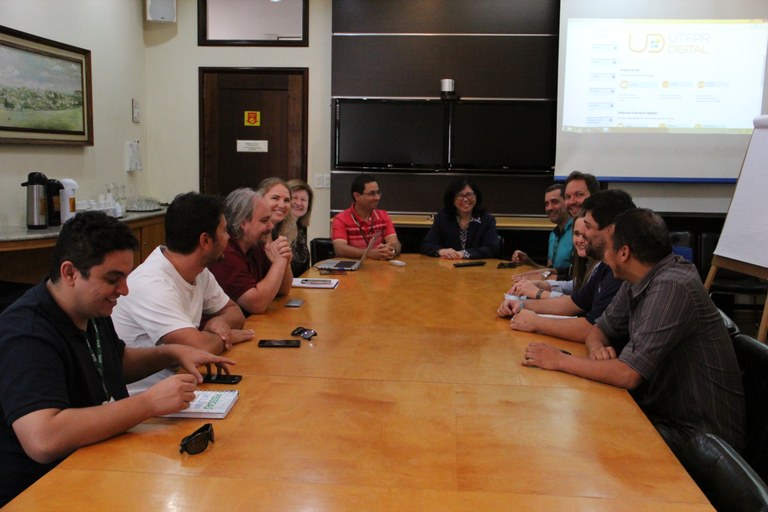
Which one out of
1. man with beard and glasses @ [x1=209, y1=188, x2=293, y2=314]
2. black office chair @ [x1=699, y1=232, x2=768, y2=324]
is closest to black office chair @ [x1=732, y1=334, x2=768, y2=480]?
man with beard and glasses @ [x1=209, y1=188, x2=293, y2=314]

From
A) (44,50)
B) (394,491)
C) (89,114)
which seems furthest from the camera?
(89,114)

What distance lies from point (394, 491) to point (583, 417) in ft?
2.11

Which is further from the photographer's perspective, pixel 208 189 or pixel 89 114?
pixel 208 189

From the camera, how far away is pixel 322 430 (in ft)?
5.36

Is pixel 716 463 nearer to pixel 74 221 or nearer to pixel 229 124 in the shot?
pixel 74 221

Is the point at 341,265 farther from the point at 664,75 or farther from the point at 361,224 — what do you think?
the point at 664,75

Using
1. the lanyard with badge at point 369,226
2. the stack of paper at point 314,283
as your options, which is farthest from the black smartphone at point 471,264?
the stack of paper at point 314,283

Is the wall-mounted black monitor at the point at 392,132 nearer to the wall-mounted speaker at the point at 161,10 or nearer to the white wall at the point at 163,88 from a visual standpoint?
the white wall at the point at 163,88

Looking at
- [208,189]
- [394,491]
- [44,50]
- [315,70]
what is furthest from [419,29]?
[394,491]

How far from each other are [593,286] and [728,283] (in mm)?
3060

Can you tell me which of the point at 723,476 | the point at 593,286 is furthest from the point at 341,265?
the point at 723,476

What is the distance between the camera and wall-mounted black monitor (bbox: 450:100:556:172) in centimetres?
612

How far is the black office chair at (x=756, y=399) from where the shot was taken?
2.00m

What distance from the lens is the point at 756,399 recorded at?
82.8 inches
